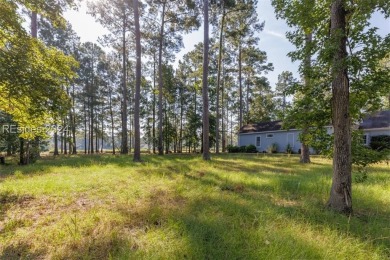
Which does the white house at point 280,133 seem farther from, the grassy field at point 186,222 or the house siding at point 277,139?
the grassy field at point 186,222

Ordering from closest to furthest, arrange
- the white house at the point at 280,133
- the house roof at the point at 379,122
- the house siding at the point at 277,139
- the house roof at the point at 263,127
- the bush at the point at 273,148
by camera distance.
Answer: the house roof at the point at 379,122
the white house at the point at 280,133
the house siding at the point at 277,139
the bush at the point at 273,148
the house roof at the point at 263,127

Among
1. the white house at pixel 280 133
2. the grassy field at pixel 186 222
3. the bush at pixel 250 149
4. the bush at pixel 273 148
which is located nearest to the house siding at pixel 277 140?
the white house at pixel 280 133

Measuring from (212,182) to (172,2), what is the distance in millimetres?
14546

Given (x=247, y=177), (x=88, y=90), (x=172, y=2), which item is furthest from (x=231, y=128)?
(x=247, y=177)

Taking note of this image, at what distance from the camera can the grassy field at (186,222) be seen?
7.97 ft

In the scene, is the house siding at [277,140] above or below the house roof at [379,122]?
below

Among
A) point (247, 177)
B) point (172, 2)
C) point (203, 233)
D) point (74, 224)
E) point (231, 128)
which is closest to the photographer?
point (203, 233)

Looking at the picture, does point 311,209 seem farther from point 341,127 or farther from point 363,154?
point 341,127

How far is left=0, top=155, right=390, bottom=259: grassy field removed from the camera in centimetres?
243

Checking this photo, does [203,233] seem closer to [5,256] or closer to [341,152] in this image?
[5,256]

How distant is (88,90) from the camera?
23.9m

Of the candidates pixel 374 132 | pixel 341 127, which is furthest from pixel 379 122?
pixel 341 127

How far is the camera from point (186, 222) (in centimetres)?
309

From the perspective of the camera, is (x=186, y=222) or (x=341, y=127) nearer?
(x=186, y=222)
